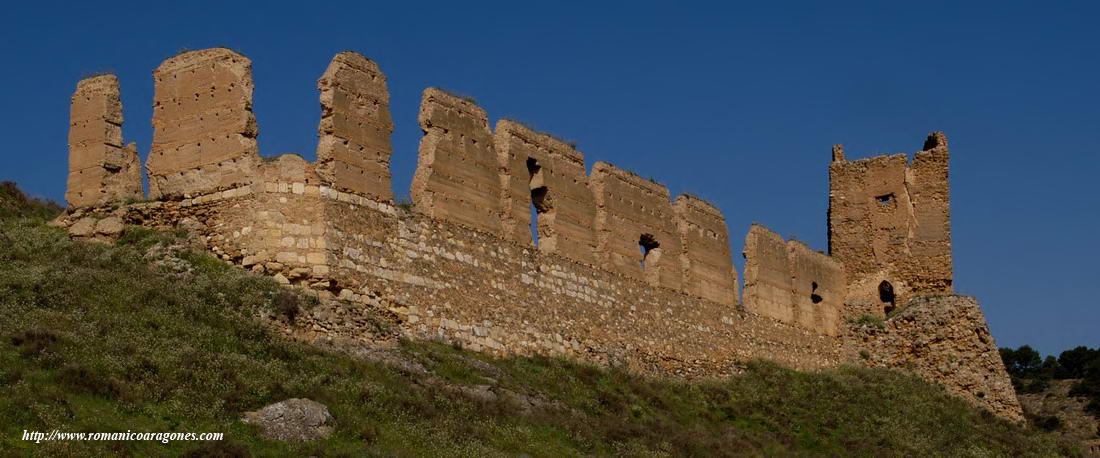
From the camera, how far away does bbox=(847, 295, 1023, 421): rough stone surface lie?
36.5 m

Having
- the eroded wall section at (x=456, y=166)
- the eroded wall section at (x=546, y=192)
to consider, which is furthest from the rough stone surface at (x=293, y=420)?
the eroded wall section at (x=546, y=192)

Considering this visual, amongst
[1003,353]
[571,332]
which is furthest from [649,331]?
[1003,353]

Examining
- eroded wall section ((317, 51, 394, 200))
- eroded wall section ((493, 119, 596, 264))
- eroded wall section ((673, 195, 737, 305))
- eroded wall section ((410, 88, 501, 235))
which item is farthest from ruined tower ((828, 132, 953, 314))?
eroded wall section ((317, 51, 394, 200))

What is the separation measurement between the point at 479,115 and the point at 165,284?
820 cm

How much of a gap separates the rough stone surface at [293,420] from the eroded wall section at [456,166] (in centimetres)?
812

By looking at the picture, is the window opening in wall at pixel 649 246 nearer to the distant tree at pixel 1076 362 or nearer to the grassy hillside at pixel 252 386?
the grassy hillside at pixel 252 386

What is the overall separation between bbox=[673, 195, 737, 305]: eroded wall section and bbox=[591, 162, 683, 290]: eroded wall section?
0.27 m

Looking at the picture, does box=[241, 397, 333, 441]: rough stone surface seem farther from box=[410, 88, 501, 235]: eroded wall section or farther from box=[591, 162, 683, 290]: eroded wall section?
box=[591, 162, 683, 290]: eroded wall section

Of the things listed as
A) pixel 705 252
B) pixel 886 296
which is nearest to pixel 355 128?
pixel 705 252

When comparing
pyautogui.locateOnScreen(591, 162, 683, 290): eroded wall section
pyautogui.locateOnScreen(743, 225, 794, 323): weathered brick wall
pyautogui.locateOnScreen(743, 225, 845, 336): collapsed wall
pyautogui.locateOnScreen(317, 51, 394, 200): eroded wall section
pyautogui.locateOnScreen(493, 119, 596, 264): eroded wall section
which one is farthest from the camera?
pyautogui.locateOnScreen(743, 225, 845, 336): collapsed wall

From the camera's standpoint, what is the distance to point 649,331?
1264 inches

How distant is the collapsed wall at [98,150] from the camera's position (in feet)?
87.7

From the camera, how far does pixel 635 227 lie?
33094 millimetres

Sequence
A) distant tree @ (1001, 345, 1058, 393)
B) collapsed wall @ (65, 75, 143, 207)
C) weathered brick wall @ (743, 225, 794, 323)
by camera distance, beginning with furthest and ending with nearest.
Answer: distant tree @ (1001, 345, 1058, 393)
weathered brick wall @ (743, 225, 794, 323)
collapsed wall @ (65, 75, 143, 207)
